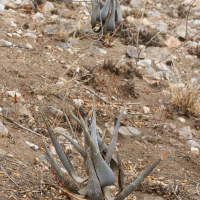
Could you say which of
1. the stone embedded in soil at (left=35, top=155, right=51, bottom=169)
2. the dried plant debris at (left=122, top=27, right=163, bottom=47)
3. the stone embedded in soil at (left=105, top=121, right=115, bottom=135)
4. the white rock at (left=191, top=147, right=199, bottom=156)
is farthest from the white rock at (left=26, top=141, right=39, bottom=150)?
the dried plant debris at (left=122, top=27, right=163, bottom=47)

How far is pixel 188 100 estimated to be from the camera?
354cm

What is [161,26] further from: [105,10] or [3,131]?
[3,131]

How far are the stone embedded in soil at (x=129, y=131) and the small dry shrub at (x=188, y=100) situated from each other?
2.83 feet

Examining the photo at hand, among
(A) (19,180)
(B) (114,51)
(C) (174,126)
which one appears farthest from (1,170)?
(B) (114,51)

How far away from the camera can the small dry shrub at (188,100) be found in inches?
137

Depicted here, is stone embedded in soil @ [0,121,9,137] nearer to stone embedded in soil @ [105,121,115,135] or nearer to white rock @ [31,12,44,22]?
stone embedded in soil @ [105,121,115,135]

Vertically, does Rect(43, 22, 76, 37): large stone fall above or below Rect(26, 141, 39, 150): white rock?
above

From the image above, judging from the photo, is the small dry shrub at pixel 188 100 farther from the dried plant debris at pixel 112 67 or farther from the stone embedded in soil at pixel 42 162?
the stone embedded in soil at pixel 42 162

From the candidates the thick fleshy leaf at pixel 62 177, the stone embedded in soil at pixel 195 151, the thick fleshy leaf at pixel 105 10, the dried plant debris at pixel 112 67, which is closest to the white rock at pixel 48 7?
the thick fleshy leaf at pixel 105 10

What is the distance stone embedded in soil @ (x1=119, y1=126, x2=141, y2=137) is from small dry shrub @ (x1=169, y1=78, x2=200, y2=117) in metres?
0.86

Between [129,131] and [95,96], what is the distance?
0.68 metres

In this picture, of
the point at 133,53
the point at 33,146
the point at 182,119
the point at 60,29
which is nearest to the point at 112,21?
the point at 133,53

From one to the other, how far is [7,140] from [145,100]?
85.8 inches

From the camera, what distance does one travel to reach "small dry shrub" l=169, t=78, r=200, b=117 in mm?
3490
